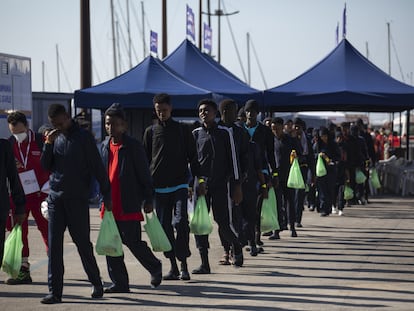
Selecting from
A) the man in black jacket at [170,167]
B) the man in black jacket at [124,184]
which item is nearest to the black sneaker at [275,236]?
the man in black jacket at [170,167]

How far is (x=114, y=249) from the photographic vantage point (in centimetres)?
898

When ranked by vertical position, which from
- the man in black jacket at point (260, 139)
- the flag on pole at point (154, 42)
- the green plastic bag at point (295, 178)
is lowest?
the green plastic bag at point (295, 178)

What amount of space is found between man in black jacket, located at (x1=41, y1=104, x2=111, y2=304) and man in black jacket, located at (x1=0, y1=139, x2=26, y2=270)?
309mm

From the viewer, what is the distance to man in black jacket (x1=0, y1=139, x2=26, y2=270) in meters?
8.39

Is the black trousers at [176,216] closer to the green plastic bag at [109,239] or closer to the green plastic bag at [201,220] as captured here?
the green plastic bag at [201,220]

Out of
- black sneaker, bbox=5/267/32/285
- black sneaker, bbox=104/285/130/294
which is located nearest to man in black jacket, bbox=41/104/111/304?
black sneaker, bbox=104/285/130/294

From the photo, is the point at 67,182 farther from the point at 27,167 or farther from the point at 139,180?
the point at 27,167

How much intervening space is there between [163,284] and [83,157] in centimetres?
193

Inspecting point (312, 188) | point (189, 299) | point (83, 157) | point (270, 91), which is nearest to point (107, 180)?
point (83, 157)

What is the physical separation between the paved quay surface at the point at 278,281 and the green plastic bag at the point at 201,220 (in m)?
0.51

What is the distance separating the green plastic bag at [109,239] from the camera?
8.97m

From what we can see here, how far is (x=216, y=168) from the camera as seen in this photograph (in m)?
10.9

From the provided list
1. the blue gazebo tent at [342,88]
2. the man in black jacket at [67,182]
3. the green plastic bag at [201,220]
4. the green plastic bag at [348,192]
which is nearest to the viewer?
the man in black jacket at [67,182]

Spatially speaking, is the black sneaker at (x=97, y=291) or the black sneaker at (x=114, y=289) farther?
the black sneaker at (x=114, y=289)
